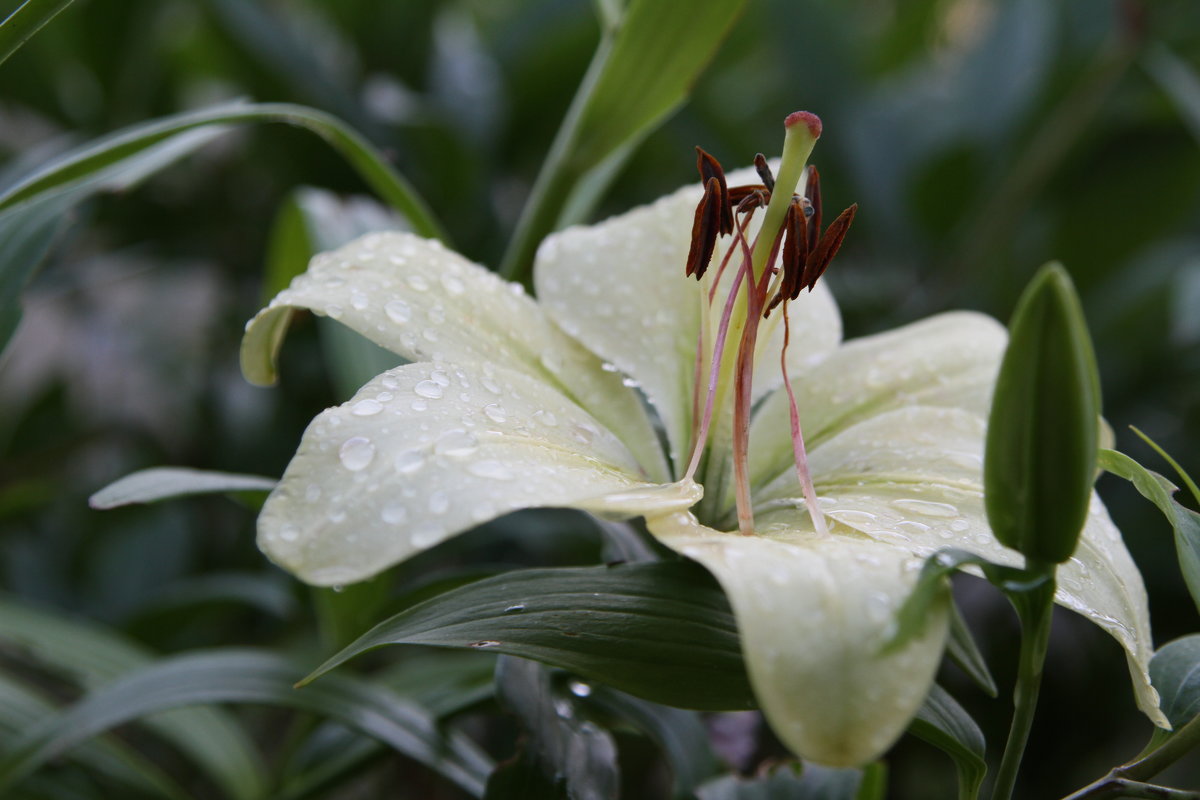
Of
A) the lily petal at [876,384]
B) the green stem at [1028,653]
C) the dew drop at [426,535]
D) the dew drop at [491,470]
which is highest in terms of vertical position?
the dew drop at [491,470]

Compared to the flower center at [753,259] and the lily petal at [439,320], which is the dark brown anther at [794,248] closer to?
the flower center at [753,259]

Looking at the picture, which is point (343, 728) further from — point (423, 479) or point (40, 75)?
point (40, 75)

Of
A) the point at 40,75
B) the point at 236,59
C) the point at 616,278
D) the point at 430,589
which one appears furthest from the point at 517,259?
the point at 40,75

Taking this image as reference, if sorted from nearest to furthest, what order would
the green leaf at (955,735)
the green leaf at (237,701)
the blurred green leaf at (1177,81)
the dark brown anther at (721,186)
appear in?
the green leaf at (955,735)
the dark brown anther at (721,186)
the green leaf at (237,701)
the blurred green leaf at (1177,81)

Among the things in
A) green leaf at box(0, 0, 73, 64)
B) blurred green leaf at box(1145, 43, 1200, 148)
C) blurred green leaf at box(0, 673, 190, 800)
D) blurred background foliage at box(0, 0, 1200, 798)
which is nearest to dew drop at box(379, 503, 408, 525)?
green leaf at box(0, 0, 73, 64)

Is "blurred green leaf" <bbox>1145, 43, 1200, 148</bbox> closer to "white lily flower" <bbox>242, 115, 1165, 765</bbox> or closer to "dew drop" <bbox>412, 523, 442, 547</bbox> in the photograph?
"white lily flower" <bbox>242, 115, 1165, 765</bbox>

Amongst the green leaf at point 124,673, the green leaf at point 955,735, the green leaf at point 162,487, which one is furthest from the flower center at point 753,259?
the green leaf at point 124,673

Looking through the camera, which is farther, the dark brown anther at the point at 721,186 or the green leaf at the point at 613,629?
the dark brown anther at the point at 721,186
